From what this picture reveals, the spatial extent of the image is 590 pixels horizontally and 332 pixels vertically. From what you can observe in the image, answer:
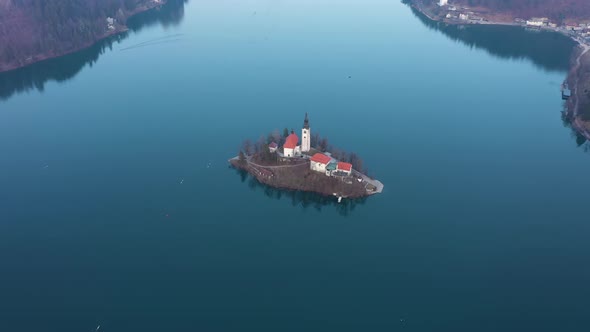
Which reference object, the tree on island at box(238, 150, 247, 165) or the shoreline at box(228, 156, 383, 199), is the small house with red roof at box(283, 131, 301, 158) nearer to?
the shoreline at box(228, 156, 383, 199)

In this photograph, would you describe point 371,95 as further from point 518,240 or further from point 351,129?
point 518,240

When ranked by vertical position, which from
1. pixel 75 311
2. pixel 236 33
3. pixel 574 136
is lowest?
pixel 75 311

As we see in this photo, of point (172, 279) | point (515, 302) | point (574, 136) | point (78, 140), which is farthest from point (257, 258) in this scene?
point (574, 136)

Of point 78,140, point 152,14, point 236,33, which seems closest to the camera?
point 78,140

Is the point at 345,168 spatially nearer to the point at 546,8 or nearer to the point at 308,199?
the point at 308,199

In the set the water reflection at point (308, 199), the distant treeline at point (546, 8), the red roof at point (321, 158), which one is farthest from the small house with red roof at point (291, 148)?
the distant treeline at point (546, 8)

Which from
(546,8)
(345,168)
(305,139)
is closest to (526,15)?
(546,8)

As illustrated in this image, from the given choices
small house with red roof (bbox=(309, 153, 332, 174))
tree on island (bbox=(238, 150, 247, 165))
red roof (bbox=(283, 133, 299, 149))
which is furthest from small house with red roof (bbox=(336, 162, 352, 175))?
tree on island (bbox=(238, 150, 247, 165))
